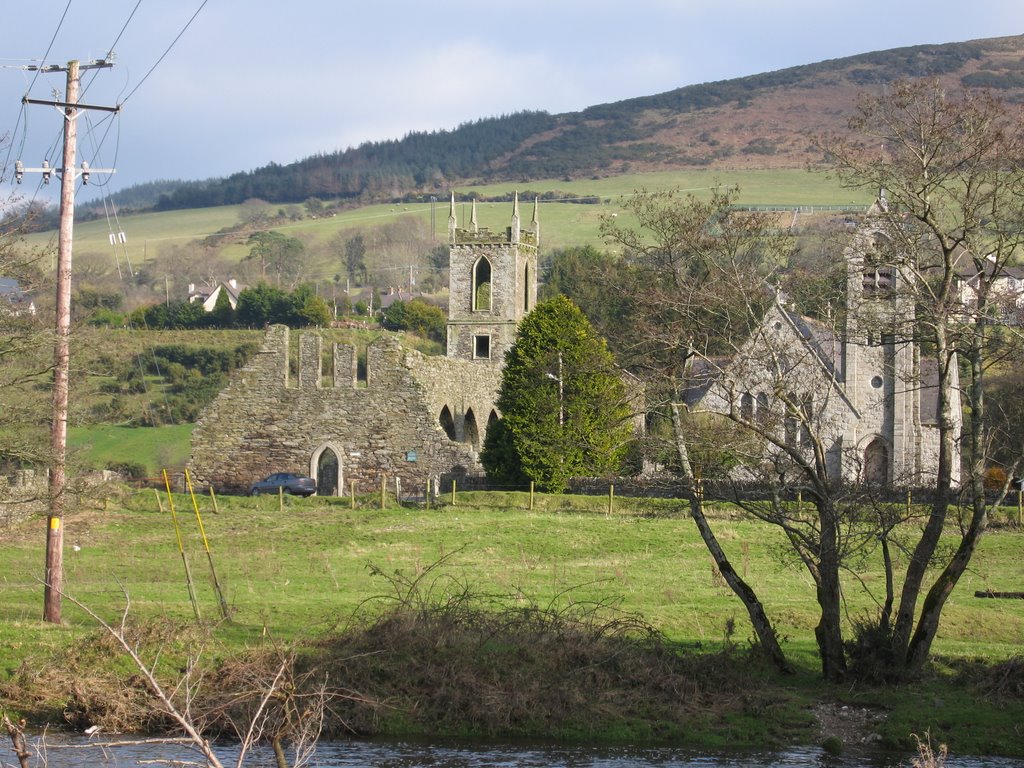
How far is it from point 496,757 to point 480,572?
399 inches

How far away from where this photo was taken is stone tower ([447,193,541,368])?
6347cm

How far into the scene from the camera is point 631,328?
22.2 metres

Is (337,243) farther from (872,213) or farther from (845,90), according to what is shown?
(872,213)

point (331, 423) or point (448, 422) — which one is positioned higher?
point (331, 423)

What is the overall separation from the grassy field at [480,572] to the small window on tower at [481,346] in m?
25.6

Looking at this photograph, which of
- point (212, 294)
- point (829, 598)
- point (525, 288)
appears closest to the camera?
point (829, 598)

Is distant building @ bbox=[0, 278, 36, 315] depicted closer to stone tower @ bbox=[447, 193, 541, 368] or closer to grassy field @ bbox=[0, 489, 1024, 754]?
grassy field @ bbox=[0, 489, 1024, 754]

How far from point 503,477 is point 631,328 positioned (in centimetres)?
2175

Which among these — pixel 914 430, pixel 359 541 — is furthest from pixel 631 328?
pixel 914 430

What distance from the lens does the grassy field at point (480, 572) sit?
20.7m

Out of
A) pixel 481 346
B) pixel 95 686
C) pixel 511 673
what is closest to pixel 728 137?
pixel 481 346

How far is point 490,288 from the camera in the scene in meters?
65.1

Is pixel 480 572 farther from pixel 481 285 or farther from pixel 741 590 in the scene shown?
pixel 481 285

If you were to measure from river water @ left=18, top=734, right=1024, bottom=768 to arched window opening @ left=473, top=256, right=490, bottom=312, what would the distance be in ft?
152
